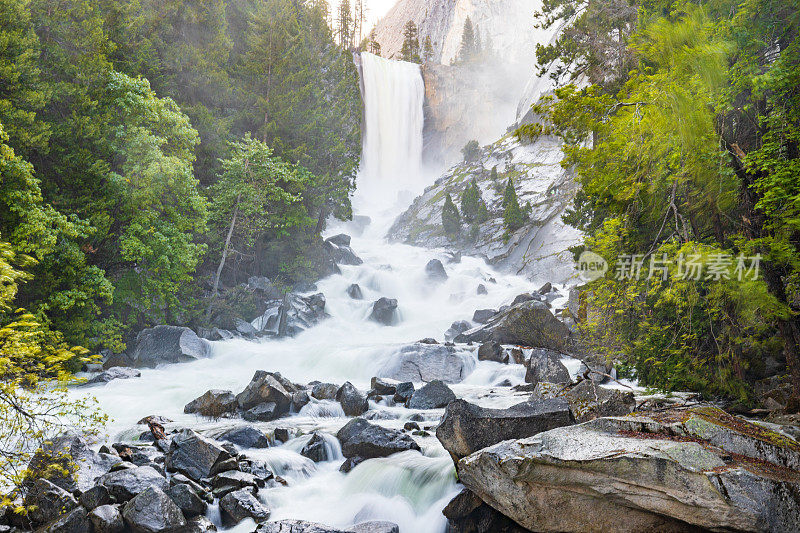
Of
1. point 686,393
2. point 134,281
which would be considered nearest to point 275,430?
point 686,393

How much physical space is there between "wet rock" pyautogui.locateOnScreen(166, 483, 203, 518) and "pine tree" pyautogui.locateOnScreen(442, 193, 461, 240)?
45.6m

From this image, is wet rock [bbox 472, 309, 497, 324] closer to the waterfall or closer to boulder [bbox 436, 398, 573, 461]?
boulder [bbox 436, 398, 573, 461]

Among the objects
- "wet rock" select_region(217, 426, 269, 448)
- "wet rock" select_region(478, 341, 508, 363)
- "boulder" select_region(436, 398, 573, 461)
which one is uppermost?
"boulder" select_region(436, 398, 573, 461)

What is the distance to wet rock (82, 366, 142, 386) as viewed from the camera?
54.4 feet

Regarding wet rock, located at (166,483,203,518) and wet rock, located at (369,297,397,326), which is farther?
wet rock, located at (369,297,397,326)

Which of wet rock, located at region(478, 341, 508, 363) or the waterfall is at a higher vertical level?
the waterfall

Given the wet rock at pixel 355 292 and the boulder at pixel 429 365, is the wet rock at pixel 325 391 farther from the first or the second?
the wet rock at pixel 355 292

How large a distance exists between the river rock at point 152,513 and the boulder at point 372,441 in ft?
13.2

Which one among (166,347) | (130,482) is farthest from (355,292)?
(130,482)

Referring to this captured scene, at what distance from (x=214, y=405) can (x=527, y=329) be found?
1381cm

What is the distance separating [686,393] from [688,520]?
6723 millimetres

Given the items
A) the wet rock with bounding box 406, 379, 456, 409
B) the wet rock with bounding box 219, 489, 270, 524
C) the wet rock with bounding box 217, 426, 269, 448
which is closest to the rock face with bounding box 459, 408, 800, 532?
the wet rock with bounding box 219, 489, 270, 524

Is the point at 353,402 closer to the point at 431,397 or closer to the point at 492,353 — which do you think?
the point at 431,397

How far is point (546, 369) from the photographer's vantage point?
16.0 meters
